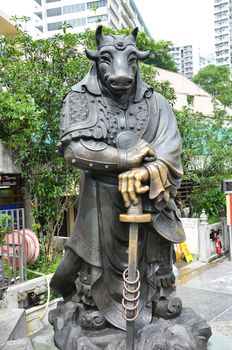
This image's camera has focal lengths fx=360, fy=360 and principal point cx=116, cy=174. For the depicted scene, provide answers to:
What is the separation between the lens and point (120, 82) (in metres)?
2.25

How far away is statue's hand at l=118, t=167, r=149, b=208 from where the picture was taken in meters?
2.08

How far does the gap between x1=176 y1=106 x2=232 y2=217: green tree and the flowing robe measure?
6370 millimetres

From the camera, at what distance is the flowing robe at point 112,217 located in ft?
7.64

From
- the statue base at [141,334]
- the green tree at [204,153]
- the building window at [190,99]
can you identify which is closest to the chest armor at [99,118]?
the statue base at [141,334]

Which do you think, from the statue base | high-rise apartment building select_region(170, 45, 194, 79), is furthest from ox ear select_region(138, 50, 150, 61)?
high-rise apartment building select_region(170, 45, 194, 79)

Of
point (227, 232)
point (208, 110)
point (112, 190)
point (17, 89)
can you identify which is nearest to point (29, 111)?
point (17, 89)

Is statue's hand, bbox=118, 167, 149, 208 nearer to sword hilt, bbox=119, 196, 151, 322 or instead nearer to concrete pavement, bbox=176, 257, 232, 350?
sword hilt, bbox=119, 196, 151, 322

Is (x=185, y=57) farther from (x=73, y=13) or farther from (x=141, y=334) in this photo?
(x=141, y=334)

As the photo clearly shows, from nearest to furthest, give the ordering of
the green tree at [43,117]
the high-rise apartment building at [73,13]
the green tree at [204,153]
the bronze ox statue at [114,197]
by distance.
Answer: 1. the bronze ox statue at [114,197]
2. the green tree at [43,117]
3. the green tree at [204,153]
4. the high-rise apartment building at [73,13]

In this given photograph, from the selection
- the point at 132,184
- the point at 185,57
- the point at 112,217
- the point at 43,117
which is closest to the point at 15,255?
the point at 43,117

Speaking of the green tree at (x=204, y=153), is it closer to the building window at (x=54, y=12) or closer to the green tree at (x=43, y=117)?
the green tree at (x=43, y=117)

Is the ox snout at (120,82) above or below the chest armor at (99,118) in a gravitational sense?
above

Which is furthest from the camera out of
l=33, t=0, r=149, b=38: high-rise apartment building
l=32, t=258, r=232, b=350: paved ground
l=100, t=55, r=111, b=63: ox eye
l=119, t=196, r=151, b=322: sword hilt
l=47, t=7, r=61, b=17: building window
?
l=47, t=7, r=61, b=17: building window

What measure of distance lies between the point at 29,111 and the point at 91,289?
310 centimetres
